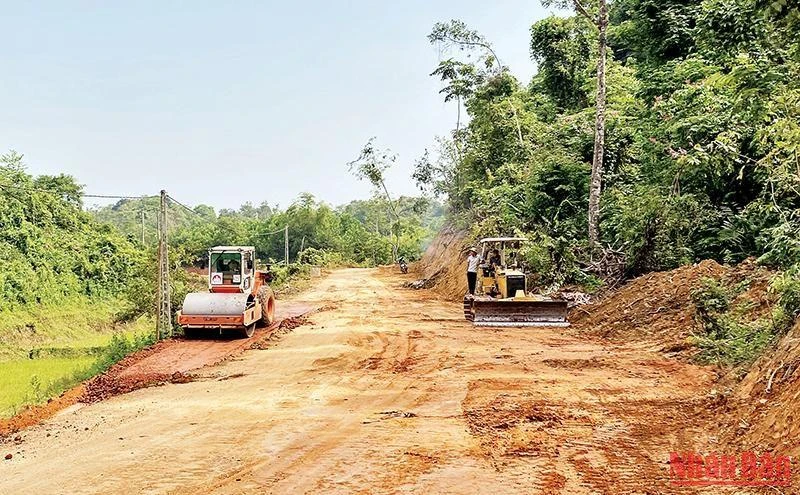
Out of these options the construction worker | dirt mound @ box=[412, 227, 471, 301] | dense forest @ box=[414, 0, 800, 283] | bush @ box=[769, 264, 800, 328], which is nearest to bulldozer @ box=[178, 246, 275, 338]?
the construction worker

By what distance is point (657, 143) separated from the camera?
18.1 metres

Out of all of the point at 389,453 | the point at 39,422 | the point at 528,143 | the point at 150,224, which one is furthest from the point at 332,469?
the point at 150,224

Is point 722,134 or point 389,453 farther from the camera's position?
point 722,134

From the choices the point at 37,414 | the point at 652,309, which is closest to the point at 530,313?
the point at 652,309

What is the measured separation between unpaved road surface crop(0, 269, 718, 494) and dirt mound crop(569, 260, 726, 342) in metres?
1.21

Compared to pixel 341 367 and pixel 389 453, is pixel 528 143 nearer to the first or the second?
pixel 341 367

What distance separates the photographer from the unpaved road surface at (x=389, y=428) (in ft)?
18.8

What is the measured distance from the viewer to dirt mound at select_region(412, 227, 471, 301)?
1039 inches

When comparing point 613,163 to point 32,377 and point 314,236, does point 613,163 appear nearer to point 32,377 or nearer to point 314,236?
point 32,377

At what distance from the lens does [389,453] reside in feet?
21.1

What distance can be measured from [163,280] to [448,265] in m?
17.5

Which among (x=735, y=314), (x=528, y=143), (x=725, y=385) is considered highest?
(x=528, y=143)

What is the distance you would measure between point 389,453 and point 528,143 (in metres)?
22.9
